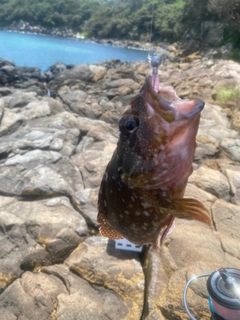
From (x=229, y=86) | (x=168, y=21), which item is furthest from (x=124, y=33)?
(x=229, y=86)

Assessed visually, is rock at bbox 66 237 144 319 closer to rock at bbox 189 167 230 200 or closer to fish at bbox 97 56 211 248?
rock at bbox 189 167 230 200

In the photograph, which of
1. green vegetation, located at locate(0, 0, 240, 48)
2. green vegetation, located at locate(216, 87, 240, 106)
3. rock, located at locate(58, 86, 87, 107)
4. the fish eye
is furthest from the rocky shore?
green vegetation, located at locate(0, 0, 240, 48)

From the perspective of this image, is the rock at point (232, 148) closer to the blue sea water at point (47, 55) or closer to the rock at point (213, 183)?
the rock at point (213, 183)

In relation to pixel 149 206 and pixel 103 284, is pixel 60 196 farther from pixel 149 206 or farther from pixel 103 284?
pixel 149 206

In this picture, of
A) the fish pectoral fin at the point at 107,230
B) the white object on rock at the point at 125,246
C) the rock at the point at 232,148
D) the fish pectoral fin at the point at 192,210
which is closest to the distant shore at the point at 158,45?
the rock at the point at 232,148

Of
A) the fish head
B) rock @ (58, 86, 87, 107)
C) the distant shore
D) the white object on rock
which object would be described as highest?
the fish head

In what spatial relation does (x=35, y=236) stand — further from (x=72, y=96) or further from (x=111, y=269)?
(x=72, y=96)

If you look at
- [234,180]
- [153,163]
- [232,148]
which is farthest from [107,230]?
[232,148]
